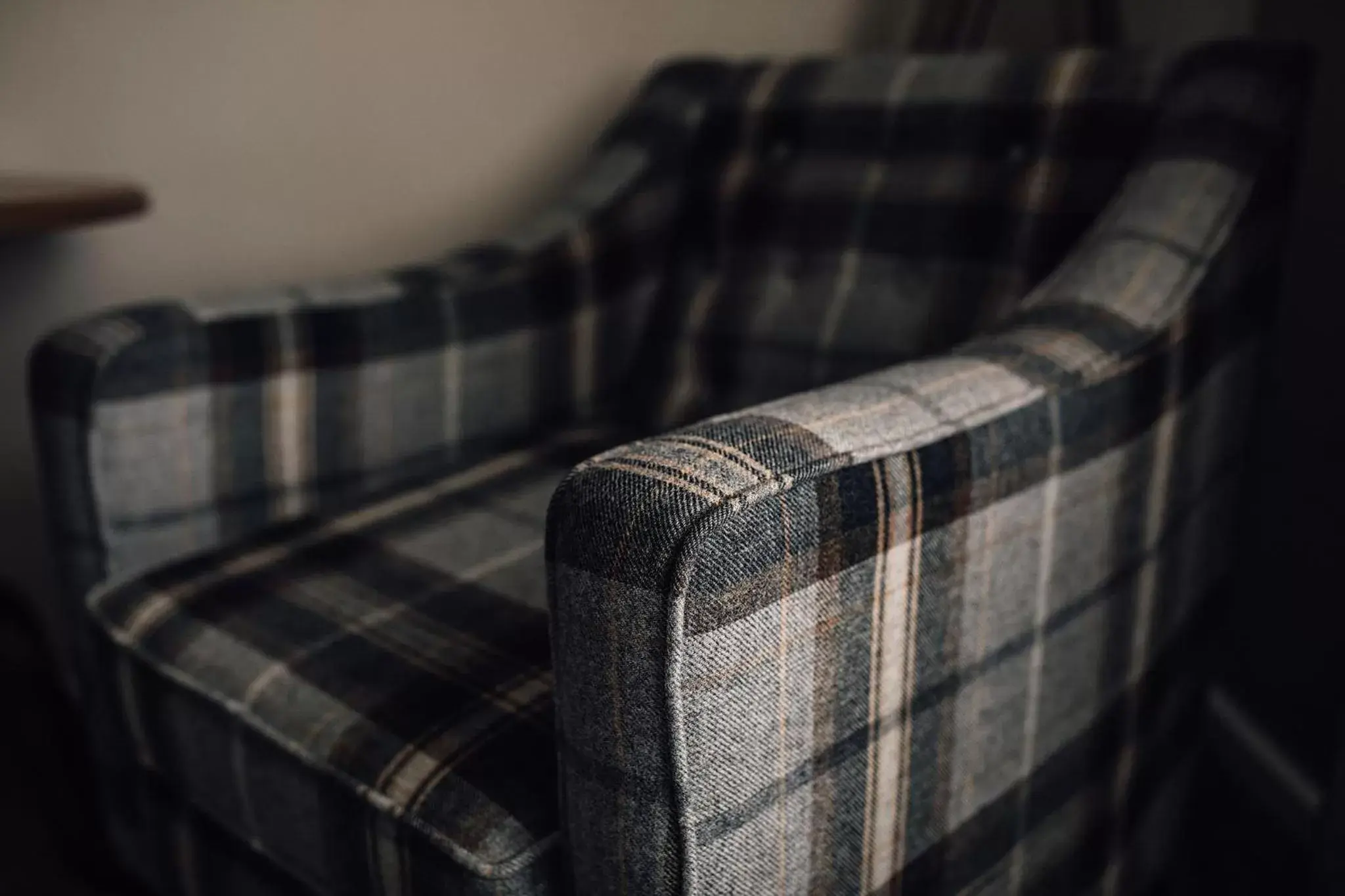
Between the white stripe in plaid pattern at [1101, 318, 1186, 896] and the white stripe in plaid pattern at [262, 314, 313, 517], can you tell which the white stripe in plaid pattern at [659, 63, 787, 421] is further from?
the white stripe in plaid pattern at [1101, 318, 1186, 896]

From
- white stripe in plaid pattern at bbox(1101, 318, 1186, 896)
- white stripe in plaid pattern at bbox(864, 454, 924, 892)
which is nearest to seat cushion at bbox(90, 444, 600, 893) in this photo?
white stripe in plaid pattern at bbox(864, 454, 924, 892)

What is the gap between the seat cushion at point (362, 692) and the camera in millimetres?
712

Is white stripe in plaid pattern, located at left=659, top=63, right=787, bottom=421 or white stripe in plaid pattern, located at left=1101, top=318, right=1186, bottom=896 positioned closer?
white stripe in plaid pattern, located at left=1101, top=318, right=1186, bottom=896

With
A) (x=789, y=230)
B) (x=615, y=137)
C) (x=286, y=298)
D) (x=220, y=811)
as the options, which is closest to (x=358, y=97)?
(x=615, y=137)

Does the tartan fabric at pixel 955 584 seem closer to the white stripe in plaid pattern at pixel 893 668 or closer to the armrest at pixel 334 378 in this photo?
the white stripe in plaid pattern at pixel 893 668

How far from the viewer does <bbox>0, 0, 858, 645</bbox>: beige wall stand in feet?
4.32

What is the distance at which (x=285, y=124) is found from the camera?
1.42 meters

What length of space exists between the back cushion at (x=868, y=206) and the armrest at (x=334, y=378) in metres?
0.08

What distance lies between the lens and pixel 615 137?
142cm

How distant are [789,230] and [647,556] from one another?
0.82 m

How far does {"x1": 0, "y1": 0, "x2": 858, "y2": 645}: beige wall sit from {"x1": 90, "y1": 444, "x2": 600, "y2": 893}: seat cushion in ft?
1.74

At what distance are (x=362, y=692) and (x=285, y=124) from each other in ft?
2.83

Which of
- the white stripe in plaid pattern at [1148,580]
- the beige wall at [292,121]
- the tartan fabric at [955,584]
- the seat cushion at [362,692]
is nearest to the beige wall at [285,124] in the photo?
the beige wall at [292,121]

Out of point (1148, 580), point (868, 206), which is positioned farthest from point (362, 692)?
point (868, 206)
